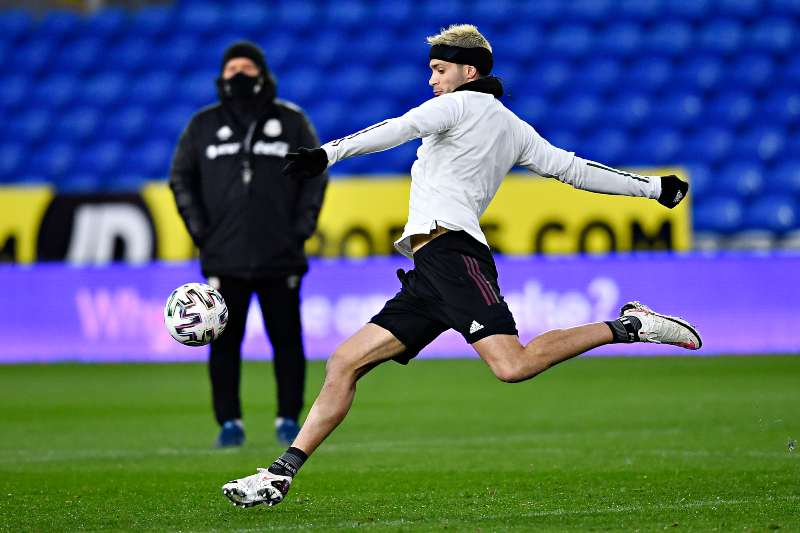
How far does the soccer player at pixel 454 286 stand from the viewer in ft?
18.5

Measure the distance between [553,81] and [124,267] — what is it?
6526mm

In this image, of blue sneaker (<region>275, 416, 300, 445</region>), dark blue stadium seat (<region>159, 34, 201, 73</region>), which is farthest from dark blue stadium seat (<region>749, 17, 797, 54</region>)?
blue sneaker (<region>275, 416, 300, 445</region>)

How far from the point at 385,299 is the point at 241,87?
5353 millimetres

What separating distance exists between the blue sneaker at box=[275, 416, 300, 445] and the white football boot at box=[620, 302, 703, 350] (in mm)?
2894

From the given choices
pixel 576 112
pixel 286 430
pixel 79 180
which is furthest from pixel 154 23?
pixel 286 430

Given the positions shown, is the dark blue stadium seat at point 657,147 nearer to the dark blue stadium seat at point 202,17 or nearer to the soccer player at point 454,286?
the dark blue stadium seat at point 202,17

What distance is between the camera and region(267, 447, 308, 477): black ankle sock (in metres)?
5.60

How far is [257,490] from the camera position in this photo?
5.52m

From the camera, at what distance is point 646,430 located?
28.3 feet

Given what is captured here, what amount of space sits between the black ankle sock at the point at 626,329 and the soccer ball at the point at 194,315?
1.99m

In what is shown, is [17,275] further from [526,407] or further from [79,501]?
[79,501]

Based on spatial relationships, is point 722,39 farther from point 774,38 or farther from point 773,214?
point 773,214

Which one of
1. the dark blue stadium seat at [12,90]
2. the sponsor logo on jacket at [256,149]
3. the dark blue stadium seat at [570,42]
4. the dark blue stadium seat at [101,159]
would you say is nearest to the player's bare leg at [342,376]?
the sponsor logo on jacket at [256,149]

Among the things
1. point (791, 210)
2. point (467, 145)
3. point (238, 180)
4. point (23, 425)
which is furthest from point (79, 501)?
point (791, 210)
